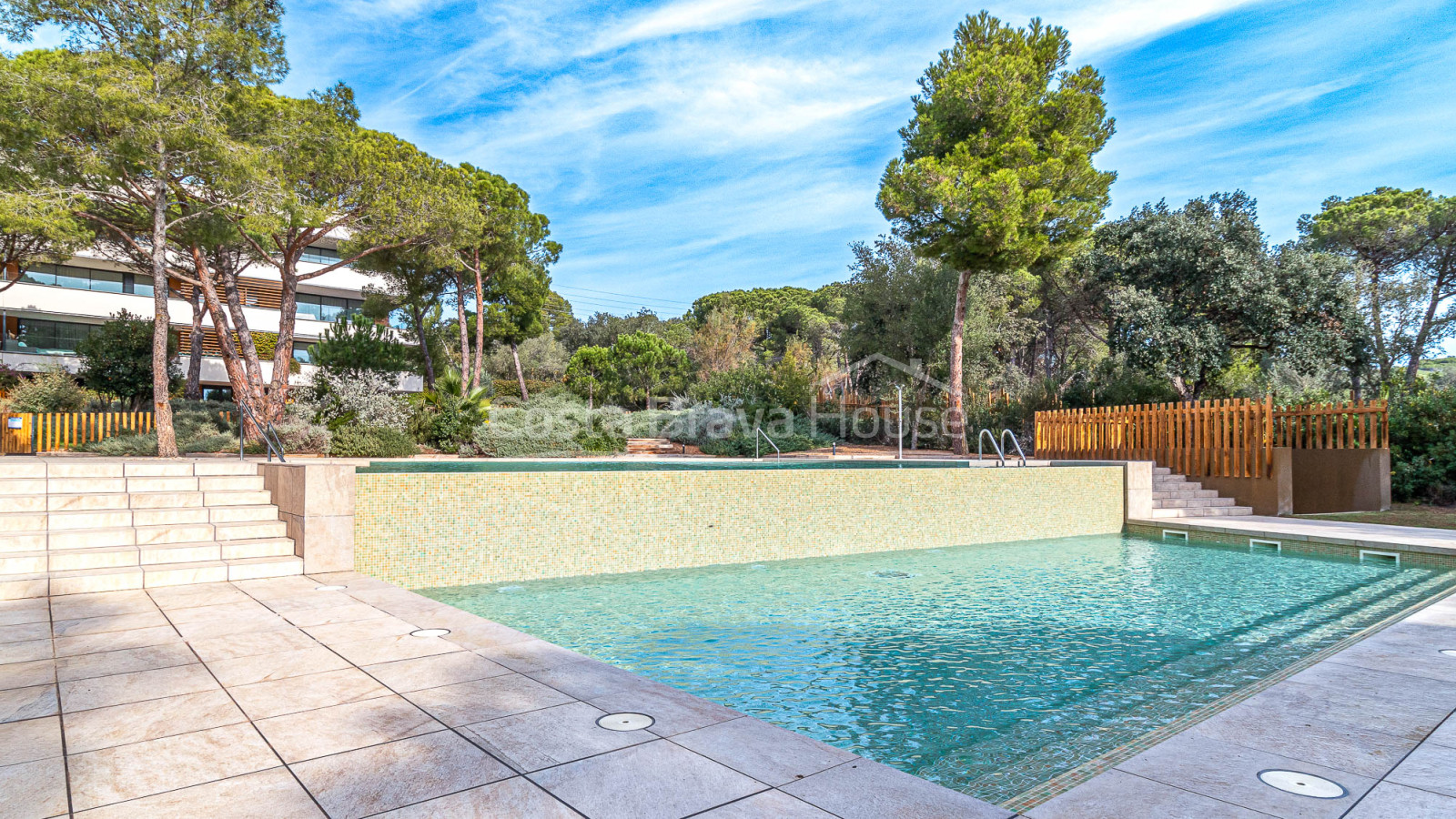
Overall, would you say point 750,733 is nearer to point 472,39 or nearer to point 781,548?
point 781,548

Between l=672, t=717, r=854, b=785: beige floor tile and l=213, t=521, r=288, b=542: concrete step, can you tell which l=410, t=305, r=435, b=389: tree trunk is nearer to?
l=213, t=521, r=288, b=542: concrete step

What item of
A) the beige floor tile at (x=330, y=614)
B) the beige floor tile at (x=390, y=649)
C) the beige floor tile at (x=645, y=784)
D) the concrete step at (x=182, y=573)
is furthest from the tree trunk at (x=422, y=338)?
the beige floor tile at (x=645, y=784)

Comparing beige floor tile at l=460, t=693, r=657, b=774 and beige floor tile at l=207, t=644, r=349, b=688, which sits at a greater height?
beige floor tile at l=460, t=693, r=657, b=774

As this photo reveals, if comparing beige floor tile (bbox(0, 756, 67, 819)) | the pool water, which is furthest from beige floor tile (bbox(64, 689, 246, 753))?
the pool water

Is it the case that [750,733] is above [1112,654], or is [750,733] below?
above

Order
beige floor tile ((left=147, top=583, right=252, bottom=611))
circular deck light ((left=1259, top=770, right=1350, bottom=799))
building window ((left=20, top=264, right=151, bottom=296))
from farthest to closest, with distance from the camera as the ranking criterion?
building window ((left=20, top=264, right=151, bottom=296)), beige floor tile ((left=147, top=583, right=252, bottom=611)), circular deck light ((left=1259, top=770, right=1350, bottom=799))

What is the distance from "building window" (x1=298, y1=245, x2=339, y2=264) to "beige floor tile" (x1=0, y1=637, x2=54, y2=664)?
30459 millimetres

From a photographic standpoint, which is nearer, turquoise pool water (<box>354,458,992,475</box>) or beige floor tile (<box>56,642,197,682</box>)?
Answer: beige floor tile (<box>56,642,197,682</box>)

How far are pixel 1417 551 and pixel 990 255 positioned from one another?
29.6ft

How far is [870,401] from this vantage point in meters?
22.0

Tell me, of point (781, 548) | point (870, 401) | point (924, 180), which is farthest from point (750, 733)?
point (870, 401)

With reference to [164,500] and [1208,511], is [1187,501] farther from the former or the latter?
[164,500]

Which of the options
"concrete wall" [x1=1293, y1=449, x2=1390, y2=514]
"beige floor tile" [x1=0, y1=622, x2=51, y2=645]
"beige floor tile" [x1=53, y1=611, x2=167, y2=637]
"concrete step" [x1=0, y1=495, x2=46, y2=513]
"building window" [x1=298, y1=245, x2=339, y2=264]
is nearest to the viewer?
"beige floor tile" [x1=0, y1=622, x2=51, y2=645]

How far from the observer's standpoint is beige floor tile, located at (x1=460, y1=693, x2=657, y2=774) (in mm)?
2236
